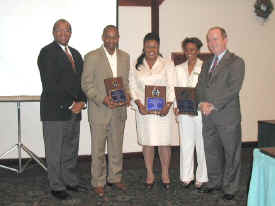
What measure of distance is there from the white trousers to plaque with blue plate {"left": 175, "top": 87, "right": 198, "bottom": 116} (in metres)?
0.10

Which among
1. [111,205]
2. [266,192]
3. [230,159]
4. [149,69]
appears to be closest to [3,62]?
[149,69]

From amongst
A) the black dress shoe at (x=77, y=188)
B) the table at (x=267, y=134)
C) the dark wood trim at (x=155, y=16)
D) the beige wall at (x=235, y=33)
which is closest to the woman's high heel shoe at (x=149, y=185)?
the black dress shoe at (x=77, y=188)

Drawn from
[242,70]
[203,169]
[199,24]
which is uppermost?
[199,24]

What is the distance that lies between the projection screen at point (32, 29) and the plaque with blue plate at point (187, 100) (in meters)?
1.52

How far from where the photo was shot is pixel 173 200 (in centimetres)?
346

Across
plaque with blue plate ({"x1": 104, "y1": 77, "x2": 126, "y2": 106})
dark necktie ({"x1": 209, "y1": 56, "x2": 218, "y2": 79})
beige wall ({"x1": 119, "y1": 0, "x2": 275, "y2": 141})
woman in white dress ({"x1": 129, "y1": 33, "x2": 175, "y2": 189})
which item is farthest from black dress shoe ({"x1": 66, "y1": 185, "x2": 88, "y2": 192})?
beige wall ({"x1": 119, "y1": 0, "x2": 275, "y2": 141})

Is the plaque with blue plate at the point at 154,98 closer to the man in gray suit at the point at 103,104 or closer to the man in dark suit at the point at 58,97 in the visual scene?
the man in gray suit at the point at 103,104

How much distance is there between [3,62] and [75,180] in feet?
5.82

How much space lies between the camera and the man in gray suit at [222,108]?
3297 mm

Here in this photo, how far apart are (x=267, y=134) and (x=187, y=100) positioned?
32.9 inches

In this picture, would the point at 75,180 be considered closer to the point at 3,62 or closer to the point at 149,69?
the point at 149,69

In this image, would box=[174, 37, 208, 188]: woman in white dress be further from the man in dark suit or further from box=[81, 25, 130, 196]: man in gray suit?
the man in dark suit

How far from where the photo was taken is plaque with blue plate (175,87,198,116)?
361cm

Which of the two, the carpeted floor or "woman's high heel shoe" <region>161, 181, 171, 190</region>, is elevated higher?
"woman's high heel shoe" <region>161, 181, 171, 190</region>
